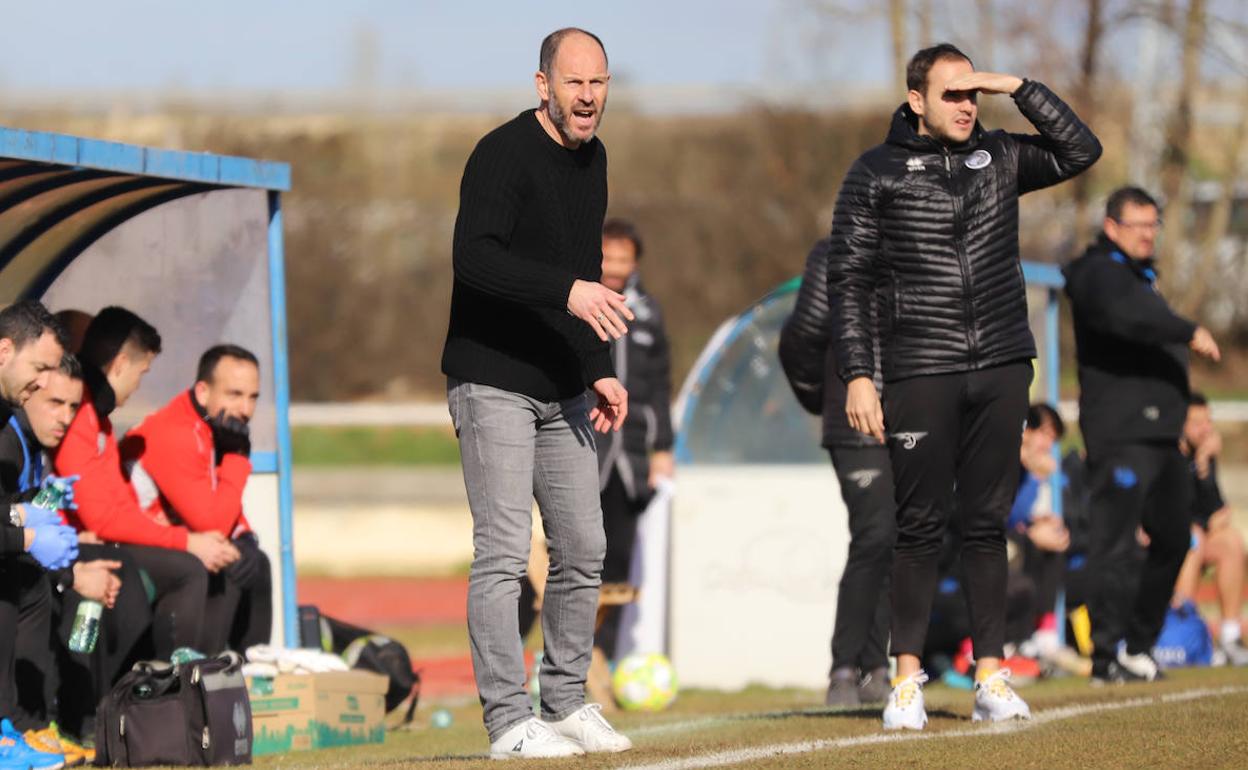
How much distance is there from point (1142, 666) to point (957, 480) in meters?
3.31

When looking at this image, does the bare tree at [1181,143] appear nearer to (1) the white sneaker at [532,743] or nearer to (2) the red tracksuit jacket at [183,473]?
(2) the red tracksuit jacket at [183,473]

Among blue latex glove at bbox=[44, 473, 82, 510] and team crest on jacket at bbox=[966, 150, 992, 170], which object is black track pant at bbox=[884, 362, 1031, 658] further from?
blue latex glove at bbox=[44, 473, 82, 510]

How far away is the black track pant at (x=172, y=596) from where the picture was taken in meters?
8.51

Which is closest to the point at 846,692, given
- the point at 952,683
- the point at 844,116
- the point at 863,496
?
the point at 863,496

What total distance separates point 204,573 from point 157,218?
195 cm

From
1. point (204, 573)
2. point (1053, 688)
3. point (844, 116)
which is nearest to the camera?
point (204, 573)

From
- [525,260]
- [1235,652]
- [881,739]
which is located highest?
[525,260]

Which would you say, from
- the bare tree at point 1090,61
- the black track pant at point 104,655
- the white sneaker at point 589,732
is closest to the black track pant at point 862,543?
the white sneaker at point 589,732

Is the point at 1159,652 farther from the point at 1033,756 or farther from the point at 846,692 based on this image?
the point at 1033,756

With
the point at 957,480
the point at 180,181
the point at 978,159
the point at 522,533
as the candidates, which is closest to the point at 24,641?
the point at 522,533

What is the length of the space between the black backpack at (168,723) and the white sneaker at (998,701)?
2768 mm

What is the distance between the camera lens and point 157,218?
31.9ft

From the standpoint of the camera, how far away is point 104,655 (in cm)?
830

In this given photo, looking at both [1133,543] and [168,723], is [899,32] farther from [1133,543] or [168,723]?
[168,723]
